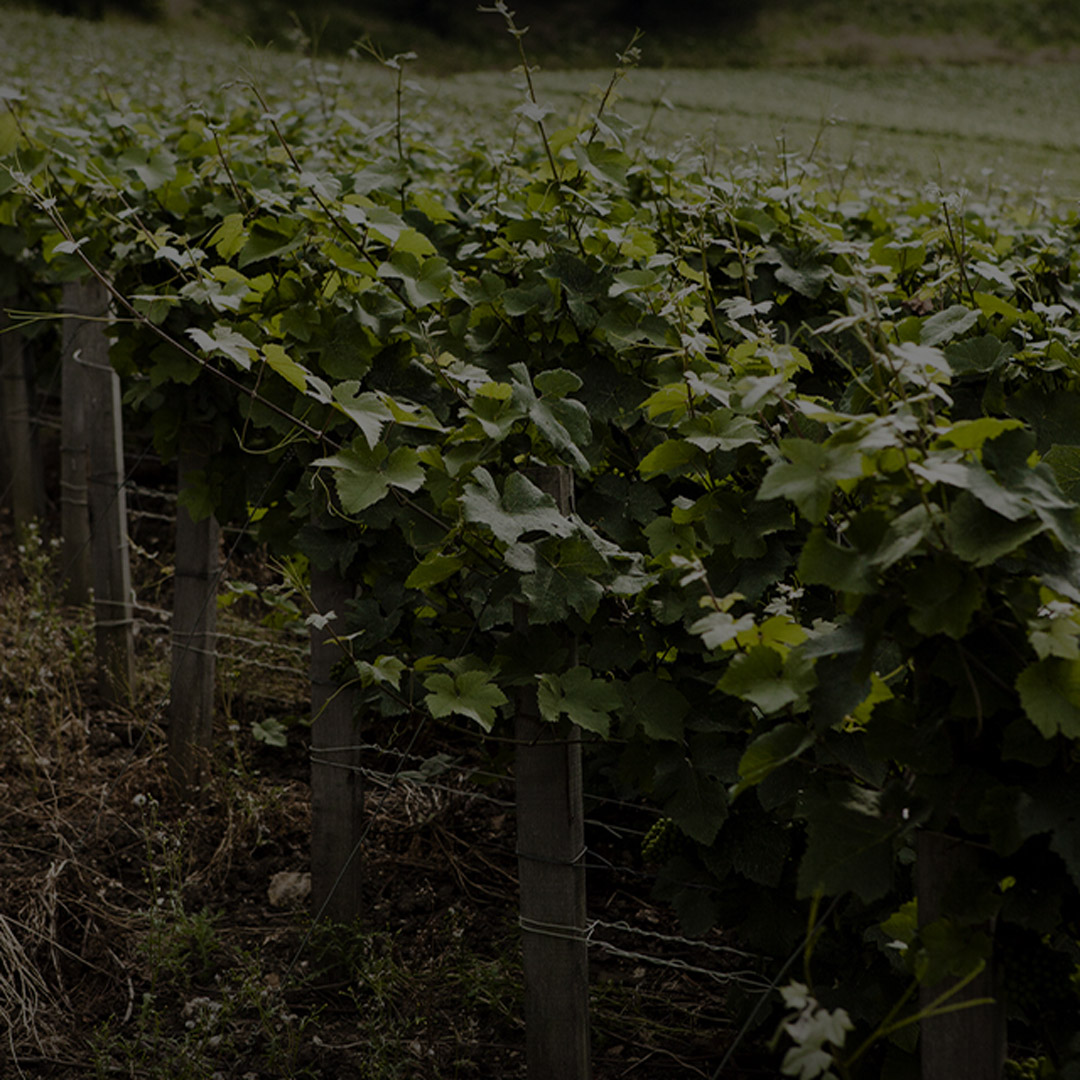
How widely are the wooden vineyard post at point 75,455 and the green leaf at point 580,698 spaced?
272cm

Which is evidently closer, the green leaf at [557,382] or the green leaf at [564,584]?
the green leaf at [564,584]

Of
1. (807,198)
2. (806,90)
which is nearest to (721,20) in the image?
(806,90)

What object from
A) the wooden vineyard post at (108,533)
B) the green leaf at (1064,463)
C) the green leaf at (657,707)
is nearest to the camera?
the green leaf at (1064,463)

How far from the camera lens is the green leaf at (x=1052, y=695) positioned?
3.67 feet

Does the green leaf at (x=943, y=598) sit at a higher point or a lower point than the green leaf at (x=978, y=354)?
lower

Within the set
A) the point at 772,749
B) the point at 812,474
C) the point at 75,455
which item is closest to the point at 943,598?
the point at 812,474

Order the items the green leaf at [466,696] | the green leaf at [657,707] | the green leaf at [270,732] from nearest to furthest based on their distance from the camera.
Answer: the green leaf at [466,696] < the green leaf at [657,707] < the green leaf at [270,732]

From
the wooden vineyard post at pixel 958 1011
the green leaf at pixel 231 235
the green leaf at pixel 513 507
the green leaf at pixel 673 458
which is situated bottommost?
the wooden vineyard post at pixel 958 1011

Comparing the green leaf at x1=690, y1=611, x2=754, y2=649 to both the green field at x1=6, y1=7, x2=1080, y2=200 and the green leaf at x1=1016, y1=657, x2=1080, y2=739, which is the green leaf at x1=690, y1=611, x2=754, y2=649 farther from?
the green field at x1=6, y1=7, x2=1080, y2=200

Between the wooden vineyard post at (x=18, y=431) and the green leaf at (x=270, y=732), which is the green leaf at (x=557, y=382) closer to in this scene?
the green leaf at (x=270, y=732)

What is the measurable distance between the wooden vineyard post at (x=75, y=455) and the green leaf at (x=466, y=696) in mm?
2658

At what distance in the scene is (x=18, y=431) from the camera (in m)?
4.95

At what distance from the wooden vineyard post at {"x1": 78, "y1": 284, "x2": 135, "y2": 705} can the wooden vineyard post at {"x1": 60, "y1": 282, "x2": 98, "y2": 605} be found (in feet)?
0.62

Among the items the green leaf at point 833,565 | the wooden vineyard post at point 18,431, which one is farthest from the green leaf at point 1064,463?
the wooden vineyard post at point 18,431
